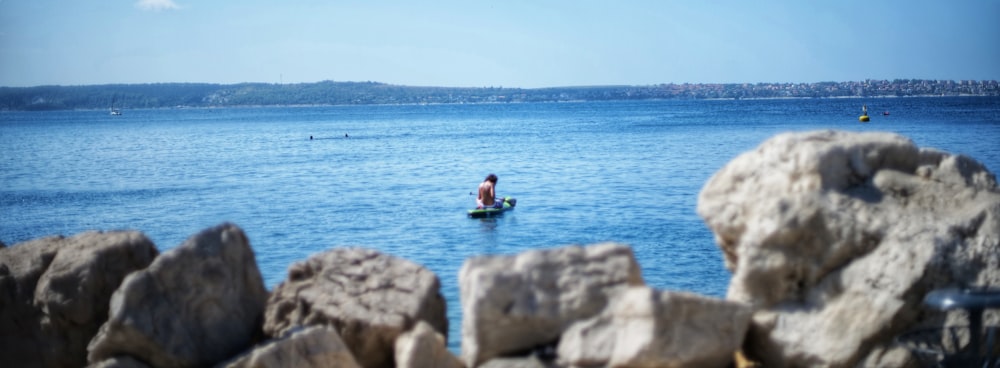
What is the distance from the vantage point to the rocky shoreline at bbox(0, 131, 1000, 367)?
567 centimetres

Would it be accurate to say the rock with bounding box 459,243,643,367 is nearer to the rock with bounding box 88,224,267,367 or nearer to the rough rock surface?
the rough rock surface

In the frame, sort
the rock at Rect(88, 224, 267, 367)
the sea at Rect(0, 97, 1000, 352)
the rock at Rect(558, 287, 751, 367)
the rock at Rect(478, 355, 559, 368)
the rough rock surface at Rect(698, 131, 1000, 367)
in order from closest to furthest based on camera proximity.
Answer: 1. the rock at Rect(558, 287, 751, 367)
2. the rock at Rect(478, 355, 559, 368)
3. the rough rock surface at Rect(698, 131, 1000, 367)
4. the rock at Rect(88, 224, 267, 367)
5. the sea at Rect(0, 97, 1000, 352)

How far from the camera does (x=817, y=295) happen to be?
240 inches

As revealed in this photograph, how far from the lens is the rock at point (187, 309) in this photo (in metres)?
6.55

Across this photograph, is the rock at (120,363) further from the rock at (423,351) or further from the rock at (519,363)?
the rock at (519,363)

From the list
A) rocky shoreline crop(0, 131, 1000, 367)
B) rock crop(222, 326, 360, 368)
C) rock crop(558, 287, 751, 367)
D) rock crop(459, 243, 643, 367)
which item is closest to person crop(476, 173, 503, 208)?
rocky shoreline crop(0, 131, 1000, 367)

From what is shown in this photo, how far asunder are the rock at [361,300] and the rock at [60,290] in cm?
137

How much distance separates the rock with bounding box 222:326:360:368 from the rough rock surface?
8.74 feet

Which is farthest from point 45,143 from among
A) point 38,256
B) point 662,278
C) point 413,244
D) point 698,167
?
point 38,256

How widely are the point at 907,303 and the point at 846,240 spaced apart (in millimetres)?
519

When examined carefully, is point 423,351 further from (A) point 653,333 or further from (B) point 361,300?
(A) point 653,333

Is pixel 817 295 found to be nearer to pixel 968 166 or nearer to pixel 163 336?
pixel 968 166

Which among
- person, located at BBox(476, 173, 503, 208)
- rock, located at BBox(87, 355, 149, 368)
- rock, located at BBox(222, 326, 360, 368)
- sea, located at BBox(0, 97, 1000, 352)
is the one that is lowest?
sea, located at BBox(0, 97, 1000, 352)

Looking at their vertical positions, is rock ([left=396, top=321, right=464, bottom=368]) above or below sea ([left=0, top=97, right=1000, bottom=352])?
above
